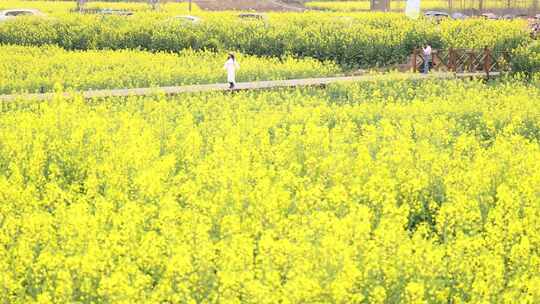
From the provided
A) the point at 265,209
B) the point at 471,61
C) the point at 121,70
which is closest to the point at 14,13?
the point at 121,70

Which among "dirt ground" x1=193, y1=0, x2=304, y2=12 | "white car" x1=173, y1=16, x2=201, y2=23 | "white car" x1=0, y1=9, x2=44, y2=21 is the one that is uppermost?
"white car" x1=0, y1=9, x2=44, y2=21

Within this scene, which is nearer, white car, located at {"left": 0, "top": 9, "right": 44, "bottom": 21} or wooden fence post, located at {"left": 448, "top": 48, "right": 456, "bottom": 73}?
wooden fence post, located at {"left": 448, "top": 48, "right": 456, "bottom": 73}

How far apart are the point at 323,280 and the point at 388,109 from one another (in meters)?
10.7

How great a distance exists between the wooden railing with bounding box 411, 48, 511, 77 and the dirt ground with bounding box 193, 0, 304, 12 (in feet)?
102

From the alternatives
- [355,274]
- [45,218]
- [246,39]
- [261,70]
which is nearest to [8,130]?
[45,218]

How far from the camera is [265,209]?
37.0ft

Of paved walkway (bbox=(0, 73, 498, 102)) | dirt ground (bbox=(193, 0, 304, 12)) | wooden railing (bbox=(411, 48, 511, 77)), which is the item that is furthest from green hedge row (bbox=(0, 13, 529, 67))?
dirt ground (bbox=(193, 0, 304, 12))

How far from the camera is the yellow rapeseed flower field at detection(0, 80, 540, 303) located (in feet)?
29.4

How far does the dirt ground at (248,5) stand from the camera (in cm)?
6209

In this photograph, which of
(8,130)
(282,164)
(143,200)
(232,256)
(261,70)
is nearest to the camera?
(232,256)

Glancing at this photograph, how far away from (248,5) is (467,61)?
112ft

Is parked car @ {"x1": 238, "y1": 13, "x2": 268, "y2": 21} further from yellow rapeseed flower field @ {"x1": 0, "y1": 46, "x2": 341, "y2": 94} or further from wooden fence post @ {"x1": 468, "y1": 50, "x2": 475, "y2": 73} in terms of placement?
wooden fence post @ {"x1": 468, "y1": 50, "x2": 475, "y2": 73}

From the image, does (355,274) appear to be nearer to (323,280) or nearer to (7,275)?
(323,280)

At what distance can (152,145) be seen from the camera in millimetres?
14625
